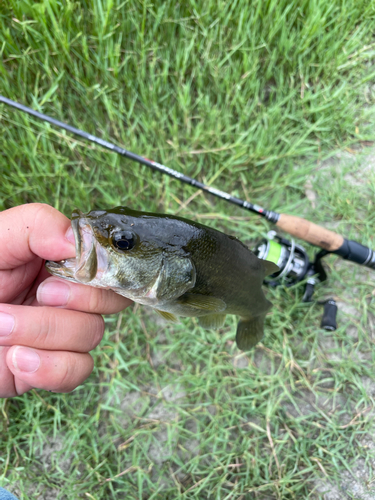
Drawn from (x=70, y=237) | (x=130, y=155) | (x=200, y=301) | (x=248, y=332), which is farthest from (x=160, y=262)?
(x=130, y=155)

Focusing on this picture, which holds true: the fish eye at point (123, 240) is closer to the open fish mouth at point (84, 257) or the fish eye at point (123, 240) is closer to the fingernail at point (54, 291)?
the open fish mouth at point (84, 257)

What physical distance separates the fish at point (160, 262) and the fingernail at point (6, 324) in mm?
327

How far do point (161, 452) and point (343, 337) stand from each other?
1.87 metres

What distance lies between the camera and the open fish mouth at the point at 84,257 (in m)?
1.40

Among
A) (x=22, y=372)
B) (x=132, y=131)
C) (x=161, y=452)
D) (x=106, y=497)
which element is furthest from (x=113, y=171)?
(x=106, y=497)

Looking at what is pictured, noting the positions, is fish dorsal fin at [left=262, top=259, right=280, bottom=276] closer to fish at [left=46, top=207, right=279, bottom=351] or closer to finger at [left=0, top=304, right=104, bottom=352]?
fish at [left=46, top=207, right=279, bottom=351]

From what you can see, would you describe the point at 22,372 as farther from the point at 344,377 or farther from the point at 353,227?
the point at 353,227

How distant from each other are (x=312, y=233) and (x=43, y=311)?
2055 millimetres

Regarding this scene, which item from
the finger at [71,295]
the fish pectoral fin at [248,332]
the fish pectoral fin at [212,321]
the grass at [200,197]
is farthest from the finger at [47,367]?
the fish pectoral fin at [248,332]

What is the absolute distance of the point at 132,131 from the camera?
2.77 m

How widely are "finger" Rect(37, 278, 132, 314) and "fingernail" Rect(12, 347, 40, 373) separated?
0.85ft

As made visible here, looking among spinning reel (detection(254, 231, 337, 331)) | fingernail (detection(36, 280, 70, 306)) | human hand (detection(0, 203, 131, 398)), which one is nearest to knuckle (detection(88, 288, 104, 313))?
human hand (detection(0, 203, 131, 398))

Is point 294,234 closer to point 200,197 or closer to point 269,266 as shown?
point 269,266

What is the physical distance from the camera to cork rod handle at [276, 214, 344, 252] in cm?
254
